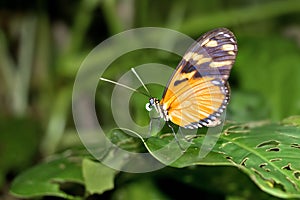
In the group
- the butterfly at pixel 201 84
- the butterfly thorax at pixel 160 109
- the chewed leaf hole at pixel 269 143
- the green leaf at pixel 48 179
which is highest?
the butterfly at pixel 201 84

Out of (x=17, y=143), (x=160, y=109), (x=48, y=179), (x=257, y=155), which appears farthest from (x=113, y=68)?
(x=257, y=155)

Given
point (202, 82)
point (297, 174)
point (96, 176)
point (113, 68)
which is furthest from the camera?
point (113, 68)

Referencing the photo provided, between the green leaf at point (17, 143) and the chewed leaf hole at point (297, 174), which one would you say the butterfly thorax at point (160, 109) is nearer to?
the chewed leaf hole at point (297, 174)

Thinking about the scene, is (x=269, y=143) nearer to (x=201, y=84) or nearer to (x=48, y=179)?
(x=201, y=84)

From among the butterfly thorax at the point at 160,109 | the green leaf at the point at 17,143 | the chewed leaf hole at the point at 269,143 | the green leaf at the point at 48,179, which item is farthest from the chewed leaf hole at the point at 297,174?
the green leaf at the point at 17,143

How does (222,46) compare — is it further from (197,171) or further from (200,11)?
(200,11)

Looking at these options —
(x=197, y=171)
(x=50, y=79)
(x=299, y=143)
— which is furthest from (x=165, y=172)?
(x=50, y=79)

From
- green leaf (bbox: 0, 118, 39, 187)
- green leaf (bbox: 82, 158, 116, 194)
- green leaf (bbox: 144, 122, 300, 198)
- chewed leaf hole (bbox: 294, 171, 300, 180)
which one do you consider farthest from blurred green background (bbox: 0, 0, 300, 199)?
chewed leaf hole (bbox: 294, 171, 300, 180)

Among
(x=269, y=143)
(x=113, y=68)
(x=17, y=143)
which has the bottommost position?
(x=17, y=143)
